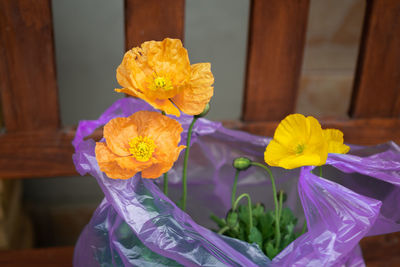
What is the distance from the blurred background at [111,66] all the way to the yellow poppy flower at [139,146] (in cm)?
73

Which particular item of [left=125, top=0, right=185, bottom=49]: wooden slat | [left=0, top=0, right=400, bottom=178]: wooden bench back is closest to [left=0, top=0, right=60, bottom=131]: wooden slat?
[left=0, top=0, right=400, bottom=178]: wooden bench back

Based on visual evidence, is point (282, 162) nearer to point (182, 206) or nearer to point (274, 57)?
point (182, 206)

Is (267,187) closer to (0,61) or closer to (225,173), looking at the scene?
(225,173)

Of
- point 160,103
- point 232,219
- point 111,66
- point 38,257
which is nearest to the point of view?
point 160,103

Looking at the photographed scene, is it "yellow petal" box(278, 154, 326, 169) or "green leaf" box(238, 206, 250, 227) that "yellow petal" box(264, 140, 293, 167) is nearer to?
"yellow petal" box(278, 154, 326, 169)

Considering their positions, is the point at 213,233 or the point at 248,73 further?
the point at 248,73

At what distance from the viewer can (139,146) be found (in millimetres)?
499

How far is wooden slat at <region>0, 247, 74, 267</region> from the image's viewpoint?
0.86 metres

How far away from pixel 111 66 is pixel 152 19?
636 millimetres

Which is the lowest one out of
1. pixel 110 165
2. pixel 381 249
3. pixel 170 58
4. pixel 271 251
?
pixel 381 249

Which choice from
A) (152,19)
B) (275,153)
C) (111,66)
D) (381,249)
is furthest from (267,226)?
(111,66)

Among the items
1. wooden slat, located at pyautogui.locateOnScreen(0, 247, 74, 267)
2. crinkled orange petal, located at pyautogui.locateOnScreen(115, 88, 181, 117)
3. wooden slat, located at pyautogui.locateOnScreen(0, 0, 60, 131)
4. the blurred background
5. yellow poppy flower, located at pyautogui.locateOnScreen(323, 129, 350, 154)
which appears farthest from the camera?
the blurred background

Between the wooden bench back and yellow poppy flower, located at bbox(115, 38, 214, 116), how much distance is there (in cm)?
23

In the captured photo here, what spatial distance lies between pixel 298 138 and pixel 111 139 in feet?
0.67
